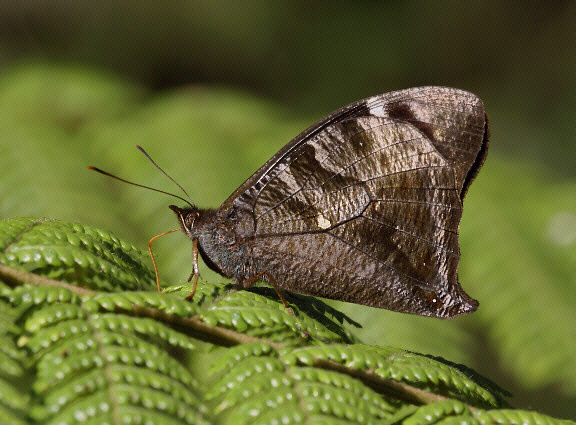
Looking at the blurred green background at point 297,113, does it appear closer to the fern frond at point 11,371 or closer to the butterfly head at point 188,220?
the butterfly head at point 188,220

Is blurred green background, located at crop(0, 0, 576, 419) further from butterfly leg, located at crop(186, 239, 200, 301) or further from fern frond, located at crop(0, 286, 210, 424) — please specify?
fern frond, located at crop(0, 286, 210, 424)

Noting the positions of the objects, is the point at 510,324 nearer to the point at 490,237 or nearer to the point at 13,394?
the point at 490,237

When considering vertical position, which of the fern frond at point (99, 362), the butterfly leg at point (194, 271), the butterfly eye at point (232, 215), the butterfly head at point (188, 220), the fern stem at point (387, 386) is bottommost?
the fern stem at point (387, 386)

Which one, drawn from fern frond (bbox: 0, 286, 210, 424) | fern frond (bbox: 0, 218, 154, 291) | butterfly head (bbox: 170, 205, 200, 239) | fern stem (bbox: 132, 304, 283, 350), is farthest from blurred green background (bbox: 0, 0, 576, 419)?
fern frond (bbox: 0, 286, 210, 424)

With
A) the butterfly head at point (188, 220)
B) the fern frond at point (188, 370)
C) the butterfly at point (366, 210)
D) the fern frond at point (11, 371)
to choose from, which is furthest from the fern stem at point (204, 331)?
the butterfly head at point (188, 220)

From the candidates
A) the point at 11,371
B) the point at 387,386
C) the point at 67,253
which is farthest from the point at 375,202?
the point at 11,371

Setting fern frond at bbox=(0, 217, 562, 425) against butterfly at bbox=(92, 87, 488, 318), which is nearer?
fern frond at bbox=(0, 217, 562, 425)

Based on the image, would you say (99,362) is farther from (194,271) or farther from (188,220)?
(188,220)
